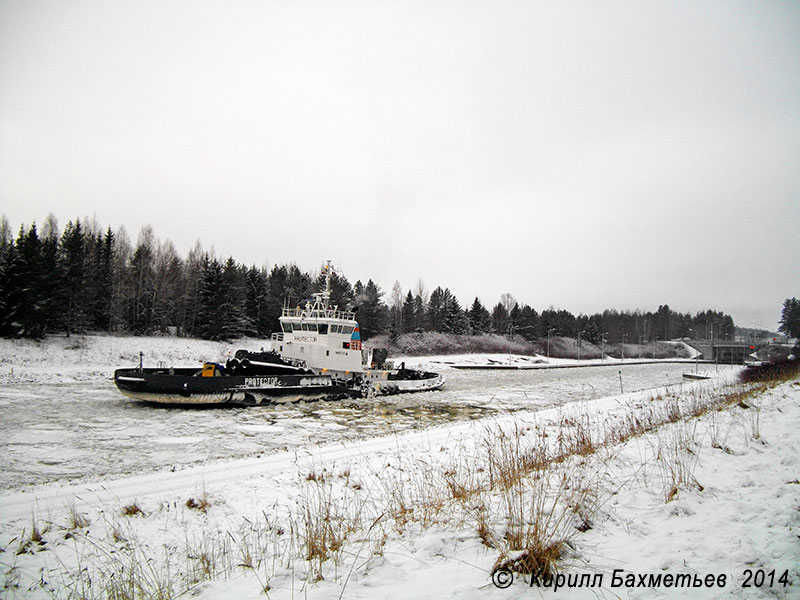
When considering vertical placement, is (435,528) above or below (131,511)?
above

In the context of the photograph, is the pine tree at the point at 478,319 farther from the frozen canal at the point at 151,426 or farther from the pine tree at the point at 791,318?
the frozen canal at the point at 151,426

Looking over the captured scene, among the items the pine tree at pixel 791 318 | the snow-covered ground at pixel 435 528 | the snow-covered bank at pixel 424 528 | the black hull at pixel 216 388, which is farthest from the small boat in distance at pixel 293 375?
the pine tree at pixel 791 318

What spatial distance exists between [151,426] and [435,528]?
1299 centimetres

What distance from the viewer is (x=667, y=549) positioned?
3.01 m

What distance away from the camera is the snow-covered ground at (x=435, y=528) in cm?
280

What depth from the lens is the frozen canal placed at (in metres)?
8.99

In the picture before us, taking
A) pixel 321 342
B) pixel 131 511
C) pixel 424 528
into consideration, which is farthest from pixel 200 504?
pixel 321 342

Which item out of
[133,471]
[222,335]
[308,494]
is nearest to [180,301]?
[222,335]

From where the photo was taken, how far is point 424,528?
388cm

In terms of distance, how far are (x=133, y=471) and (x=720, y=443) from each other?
35.8ft

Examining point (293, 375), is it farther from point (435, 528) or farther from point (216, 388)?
point (435, 528)

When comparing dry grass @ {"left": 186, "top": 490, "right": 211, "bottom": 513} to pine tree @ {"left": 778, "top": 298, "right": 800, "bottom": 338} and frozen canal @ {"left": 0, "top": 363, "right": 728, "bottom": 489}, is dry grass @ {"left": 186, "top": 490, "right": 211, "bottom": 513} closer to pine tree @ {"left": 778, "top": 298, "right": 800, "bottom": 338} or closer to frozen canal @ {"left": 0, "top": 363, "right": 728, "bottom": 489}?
frozen canal @ {"left": 0, "top": 363, "right": 728, "bottom": 489}

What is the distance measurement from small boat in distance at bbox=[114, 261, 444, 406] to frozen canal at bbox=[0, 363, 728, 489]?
73 cm

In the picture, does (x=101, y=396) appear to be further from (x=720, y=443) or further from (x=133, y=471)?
(x=720, y=443)
